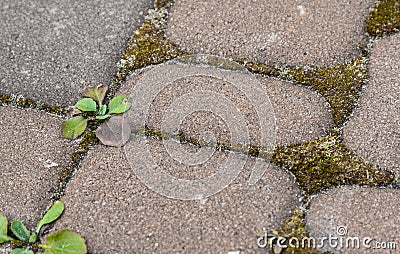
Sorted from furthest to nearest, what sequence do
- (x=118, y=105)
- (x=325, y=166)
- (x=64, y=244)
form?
(x=118, y=105) < (x=325, y=166) < (x=64, y=244)

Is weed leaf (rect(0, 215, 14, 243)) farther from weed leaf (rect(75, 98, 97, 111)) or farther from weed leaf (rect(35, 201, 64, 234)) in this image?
weed leaf (rect(75, 98, 97, 111))

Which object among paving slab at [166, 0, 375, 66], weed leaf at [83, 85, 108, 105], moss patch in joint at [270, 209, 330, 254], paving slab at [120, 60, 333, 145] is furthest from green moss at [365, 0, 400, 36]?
weed leaf at [83, 85, 108, 105]

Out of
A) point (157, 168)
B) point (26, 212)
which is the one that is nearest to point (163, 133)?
point (157, 168)

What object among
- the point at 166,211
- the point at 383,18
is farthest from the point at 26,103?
the point at 383,18

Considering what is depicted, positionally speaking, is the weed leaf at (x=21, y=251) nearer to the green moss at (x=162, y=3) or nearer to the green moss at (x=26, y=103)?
the green moss at (x=26, y=103)

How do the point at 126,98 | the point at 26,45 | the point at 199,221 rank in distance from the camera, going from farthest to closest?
the point at 26,45 → the point at 126,98 → the point at 199,221

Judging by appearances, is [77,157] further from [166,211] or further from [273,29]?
[273,29]

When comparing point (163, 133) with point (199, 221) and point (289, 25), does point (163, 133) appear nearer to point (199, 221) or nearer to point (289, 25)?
point (199, 221)
